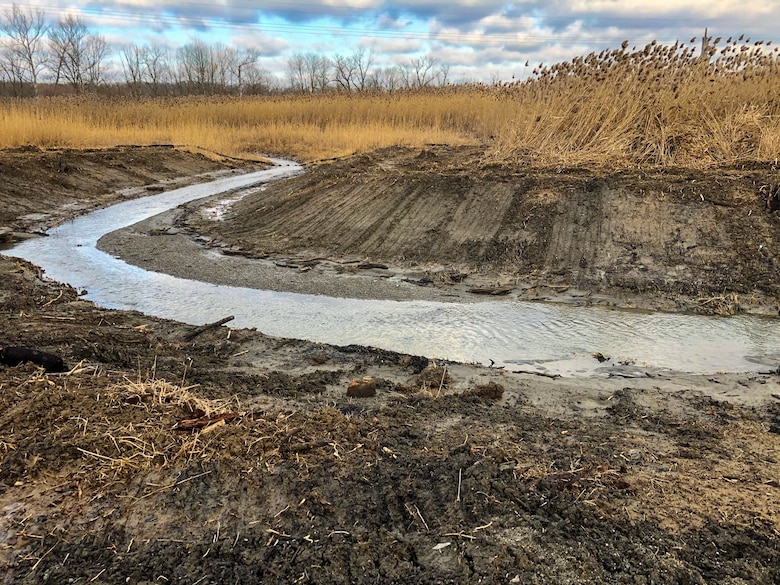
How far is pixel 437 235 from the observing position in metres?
8.53

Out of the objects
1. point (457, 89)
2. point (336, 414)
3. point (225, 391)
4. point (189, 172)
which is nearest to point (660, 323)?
point (336, 414)

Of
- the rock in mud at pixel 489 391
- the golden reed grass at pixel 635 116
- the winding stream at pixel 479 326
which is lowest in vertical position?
the winding stream at pixel 479 326

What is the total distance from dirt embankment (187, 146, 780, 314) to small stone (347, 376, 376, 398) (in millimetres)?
3456

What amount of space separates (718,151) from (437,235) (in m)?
5.03

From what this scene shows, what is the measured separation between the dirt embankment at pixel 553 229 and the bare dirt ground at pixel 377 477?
110 inches

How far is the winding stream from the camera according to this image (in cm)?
504

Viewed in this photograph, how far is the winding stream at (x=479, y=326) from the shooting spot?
16.5 feet

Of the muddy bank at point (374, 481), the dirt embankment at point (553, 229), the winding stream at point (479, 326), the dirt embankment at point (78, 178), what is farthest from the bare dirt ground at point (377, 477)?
the dirt embankment at point (78, 178)

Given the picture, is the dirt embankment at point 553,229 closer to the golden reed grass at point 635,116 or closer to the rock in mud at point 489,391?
the golden reed grass at point 635,116

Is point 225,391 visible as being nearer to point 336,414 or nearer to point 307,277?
point 336,414

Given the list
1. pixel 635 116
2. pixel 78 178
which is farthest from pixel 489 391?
pixel 78 178

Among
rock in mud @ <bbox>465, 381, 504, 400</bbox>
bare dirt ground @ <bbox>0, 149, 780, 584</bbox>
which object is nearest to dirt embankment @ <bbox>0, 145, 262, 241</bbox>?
bare dirt ground @ <bbox>0, 149, 780, 584</bbox>

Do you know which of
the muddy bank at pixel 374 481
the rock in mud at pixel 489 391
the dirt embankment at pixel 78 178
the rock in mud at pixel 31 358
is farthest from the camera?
the dirt embankment at pixel 78 178

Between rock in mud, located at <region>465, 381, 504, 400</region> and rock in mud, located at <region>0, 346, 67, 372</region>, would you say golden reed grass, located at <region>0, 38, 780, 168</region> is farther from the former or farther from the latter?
rock in mud, located at <region>0, 346, 67, 372</region>
